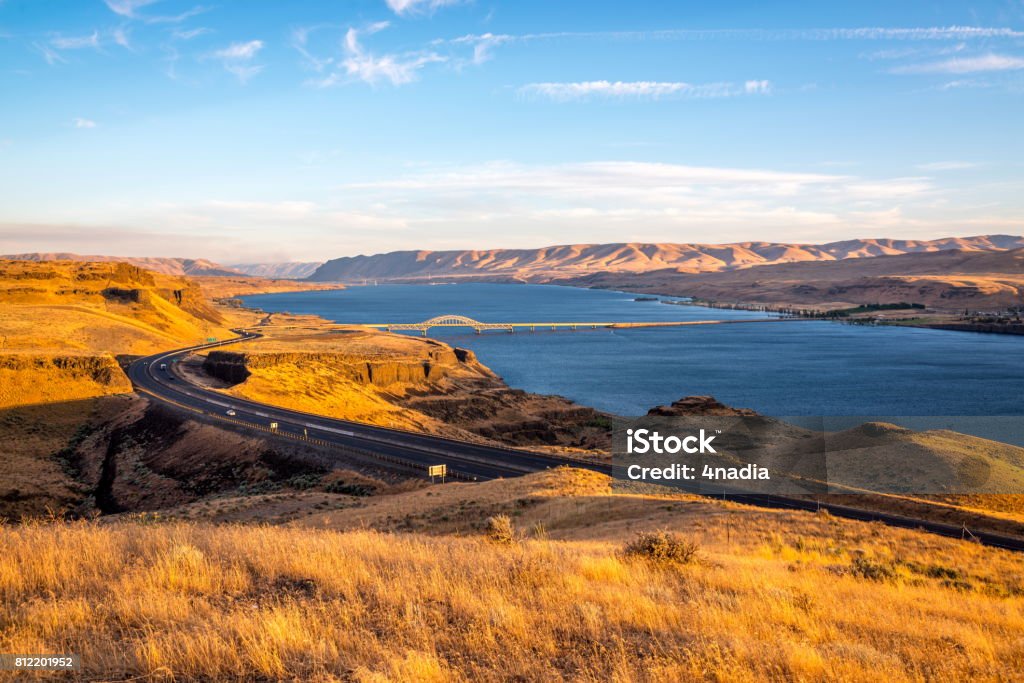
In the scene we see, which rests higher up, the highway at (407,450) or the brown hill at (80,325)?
the brown hill at (80,325)

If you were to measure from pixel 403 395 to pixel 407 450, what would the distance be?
36.6m

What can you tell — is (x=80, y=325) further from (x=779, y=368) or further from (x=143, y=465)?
(x=779, y=368)

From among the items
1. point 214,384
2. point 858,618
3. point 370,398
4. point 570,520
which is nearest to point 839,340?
point 370,398

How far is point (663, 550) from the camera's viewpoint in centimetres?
1239

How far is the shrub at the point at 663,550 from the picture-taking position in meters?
12.3

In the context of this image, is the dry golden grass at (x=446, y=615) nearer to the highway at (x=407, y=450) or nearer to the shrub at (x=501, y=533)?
the shrub at (x=501, y=533)

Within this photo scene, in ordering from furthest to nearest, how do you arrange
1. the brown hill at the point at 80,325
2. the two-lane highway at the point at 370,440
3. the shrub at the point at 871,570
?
1. the brown hill at the point at 80,325
2. the two-lane highway at the point at 370,440
3. the shrub at the point at 871,570

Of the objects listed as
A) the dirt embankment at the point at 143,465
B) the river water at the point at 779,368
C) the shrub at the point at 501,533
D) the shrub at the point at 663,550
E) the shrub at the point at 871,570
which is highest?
the shrub at the point at 663,550

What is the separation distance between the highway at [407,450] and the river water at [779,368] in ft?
135

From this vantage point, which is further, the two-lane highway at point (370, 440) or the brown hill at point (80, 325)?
the brown hill at point (80, 325)

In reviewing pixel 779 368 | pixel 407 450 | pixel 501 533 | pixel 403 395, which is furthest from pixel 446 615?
pixel 779 368

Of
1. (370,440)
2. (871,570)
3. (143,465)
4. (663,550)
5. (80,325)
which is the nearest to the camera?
(663,550)

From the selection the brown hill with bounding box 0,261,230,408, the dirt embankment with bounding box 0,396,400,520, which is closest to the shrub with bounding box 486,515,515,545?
the dirt embankment with bounding box 0,396,400,520

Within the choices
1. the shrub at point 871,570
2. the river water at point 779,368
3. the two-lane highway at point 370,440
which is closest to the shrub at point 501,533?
the shrub at point 871,570
